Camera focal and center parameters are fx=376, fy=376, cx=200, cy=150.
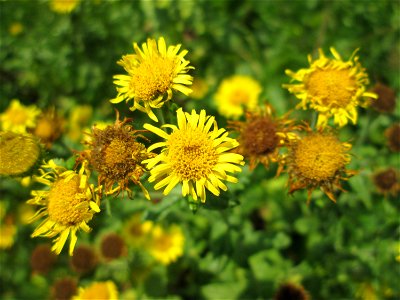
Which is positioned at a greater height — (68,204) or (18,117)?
(18,117)

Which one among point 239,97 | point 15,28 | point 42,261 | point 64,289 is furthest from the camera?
point 15,28

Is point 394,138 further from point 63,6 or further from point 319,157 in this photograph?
point 63,6

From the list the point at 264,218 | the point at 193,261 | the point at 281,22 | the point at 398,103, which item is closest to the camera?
the point at 398,103

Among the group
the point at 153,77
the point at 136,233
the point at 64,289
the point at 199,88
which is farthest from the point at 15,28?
the point at 153,77

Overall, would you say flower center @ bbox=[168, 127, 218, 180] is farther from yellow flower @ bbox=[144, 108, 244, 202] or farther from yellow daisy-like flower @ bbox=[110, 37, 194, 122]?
yellow daisy-like flower @ bbox=[110, 37, 194, 122]

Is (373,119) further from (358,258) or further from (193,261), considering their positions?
(193,261)

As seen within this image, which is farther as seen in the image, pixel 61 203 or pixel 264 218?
pixel 264 218

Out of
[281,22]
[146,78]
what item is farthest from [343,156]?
[281,22]
